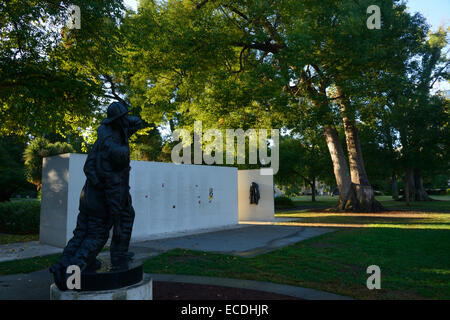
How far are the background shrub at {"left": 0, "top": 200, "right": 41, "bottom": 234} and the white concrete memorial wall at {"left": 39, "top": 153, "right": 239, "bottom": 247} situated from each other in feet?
8.51

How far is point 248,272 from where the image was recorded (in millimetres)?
6934

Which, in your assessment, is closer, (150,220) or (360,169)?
(150,220)

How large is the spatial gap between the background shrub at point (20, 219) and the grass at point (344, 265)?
8271mm

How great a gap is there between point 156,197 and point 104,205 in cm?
948

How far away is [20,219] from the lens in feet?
45.6

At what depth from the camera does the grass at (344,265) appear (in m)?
5.73

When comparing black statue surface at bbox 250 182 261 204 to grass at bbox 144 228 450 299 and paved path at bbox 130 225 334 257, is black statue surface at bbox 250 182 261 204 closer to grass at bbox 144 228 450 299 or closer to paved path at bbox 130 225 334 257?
paved path at bbox 130 225 334 257

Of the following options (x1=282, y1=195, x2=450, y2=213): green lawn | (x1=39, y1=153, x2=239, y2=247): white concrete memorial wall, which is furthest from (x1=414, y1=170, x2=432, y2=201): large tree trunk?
(x1=39, y1=153, x2=239, y2=247): white concrete memorial wall

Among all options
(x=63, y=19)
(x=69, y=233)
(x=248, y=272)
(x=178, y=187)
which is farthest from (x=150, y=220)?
(x=63, y=19)

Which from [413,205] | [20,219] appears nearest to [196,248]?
[20,219]

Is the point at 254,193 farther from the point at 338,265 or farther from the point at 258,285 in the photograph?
the point at 258,285
